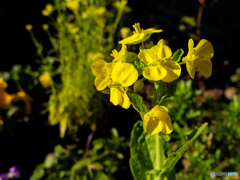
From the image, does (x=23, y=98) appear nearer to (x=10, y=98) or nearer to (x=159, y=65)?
(x=10, y=98)

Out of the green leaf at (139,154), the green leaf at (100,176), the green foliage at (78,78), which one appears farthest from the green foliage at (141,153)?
the green foliage at (78,78)

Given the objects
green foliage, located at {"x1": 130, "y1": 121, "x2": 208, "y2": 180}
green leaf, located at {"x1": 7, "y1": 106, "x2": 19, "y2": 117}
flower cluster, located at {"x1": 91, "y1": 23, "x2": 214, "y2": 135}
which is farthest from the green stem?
green leaf, located at {"x1": 7, "y1": 106, "x2": 19, "y2": 117}

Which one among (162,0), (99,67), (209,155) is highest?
(162,0)

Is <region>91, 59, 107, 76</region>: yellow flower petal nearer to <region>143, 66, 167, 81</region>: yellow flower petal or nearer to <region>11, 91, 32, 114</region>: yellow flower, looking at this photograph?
<region>143, 66, 167, 81</region>: yellow flower petal

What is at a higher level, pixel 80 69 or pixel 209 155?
pixel 80 69

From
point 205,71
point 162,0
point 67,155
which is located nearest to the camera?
point 205,71

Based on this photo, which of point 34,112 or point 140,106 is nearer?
point 140,106

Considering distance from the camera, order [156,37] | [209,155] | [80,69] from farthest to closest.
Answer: [156,37] → [80,69] → [209,155]

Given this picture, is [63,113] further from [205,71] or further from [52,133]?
[205,71]

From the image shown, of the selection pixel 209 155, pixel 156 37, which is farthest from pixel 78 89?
pixel 156 37
